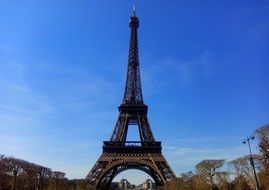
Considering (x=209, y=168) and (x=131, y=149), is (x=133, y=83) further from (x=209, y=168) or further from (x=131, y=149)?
(x=209, y=168)

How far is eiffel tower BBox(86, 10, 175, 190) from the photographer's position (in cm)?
6144

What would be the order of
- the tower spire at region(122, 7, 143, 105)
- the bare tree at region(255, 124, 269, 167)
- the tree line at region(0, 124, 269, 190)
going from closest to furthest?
1. the bare tree at region(255, 124, 269, 167)
2. the tree line at region(0, 124, 269, 190)
3. the tower spire at region(122, 7, 143, 105)

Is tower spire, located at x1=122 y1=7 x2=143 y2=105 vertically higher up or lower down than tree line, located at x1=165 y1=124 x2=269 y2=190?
higher up

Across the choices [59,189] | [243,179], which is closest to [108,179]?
[59,189]

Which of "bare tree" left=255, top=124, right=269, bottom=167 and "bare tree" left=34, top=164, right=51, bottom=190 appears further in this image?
"bare tree" left=34, top=164, right=51, bottom=190

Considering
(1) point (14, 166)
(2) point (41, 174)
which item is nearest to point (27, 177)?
(2) point (41, 174)

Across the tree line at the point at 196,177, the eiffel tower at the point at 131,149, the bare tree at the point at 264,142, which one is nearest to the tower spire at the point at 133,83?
the eiffel tower at the point at 131,149

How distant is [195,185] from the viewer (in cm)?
5147

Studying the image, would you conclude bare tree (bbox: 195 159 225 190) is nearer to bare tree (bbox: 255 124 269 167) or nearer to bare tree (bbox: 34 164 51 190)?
bare tree (bbox: 255 124 269 167)

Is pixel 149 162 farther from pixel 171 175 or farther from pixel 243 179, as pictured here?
pixel 243 179

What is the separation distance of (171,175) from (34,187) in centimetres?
2751

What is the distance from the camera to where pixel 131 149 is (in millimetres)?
66188

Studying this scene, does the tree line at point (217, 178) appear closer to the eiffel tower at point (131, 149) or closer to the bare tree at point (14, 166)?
the eiffel tower at point (131, 149)

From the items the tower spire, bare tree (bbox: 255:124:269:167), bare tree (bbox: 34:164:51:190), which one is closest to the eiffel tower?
the tower spire
